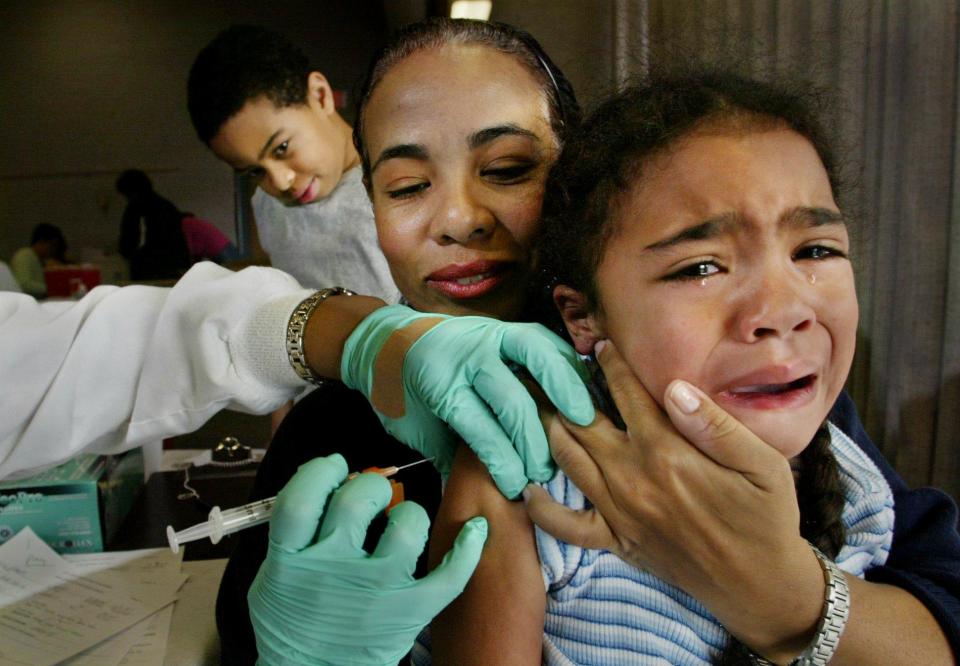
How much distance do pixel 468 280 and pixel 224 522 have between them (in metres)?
0.52

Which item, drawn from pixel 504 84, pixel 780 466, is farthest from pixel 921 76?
pixel 780 466

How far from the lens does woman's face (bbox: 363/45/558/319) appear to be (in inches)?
41.9

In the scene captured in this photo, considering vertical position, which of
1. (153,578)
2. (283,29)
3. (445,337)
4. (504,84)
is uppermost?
(283,29)

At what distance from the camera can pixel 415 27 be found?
1.18 metres

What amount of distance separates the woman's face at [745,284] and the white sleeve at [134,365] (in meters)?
0.68

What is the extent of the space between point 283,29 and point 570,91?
734cm

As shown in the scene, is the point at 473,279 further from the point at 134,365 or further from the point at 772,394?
the point at 134,365

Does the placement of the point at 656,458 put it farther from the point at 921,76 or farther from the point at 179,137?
the point at 179,137

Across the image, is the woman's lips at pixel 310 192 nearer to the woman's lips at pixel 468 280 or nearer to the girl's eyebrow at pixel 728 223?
the woman's lips at pixel 468 280

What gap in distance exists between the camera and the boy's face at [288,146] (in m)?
2.14

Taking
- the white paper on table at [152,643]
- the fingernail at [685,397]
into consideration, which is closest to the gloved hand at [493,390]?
the fingernail at [685,397]

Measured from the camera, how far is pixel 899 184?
77.7 inches

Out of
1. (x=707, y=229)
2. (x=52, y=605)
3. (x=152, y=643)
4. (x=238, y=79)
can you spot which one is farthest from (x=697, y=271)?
(x=238, y=79)

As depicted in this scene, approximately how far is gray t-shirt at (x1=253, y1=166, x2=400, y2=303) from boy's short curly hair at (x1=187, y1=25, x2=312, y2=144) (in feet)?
1.16
